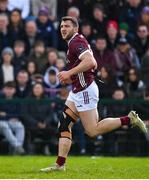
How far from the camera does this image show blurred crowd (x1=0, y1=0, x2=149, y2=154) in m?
15.3

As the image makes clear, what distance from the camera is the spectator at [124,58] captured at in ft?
56.3

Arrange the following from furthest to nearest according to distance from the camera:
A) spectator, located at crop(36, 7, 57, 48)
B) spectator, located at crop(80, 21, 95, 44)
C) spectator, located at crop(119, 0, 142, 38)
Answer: spectator, located at crop(119, 0, 142, 38) < spectator, located at crop(36, 7, 57, 48) < spectator, located at crop(80, 21, 95, 44)

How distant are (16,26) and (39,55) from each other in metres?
1.07

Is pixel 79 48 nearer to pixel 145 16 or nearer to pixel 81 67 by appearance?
pixel 81 67

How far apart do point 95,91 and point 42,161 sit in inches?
124

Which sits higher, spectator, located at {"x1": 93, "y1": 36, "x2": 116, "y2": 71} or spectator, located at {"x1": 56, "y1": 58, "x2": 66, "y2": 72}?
spectator, located at {"x1": 93, "y1": 36, "x2": 116, "y2": 71}

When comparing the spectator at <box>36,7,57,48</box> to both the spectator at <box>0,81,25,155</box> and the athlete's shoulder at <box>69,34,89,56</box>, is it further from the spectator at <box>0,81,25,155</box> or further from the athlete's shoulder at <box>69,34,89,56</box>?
the athlete's shoulder at <box>69,34,89,56</box>

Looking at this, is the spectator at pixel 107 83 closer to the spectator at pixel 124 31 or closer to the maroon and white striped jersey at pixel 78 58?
the spectator at pixel 124 31

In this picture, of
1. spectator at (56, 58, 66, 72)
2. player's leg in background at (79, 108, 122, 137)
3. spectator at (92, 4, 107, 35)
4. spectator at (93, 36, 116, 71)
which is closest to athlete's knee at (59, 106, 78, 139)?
player's leg in background at (79, 108, 122, 137)

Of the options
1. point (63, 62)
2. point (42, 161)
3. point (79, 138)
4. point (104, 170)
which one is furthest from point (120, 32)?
point (104, 170)

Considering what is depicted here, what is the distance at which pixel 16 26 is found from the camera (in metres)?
17.6

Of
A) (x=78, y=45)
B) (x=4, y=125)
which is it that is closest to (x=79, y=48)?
(x=78, y=45)

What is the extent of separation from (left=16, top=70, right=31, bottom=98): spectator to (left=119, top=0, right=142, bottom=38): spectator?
4.04m

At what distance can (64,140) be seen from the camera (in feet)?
34.0
